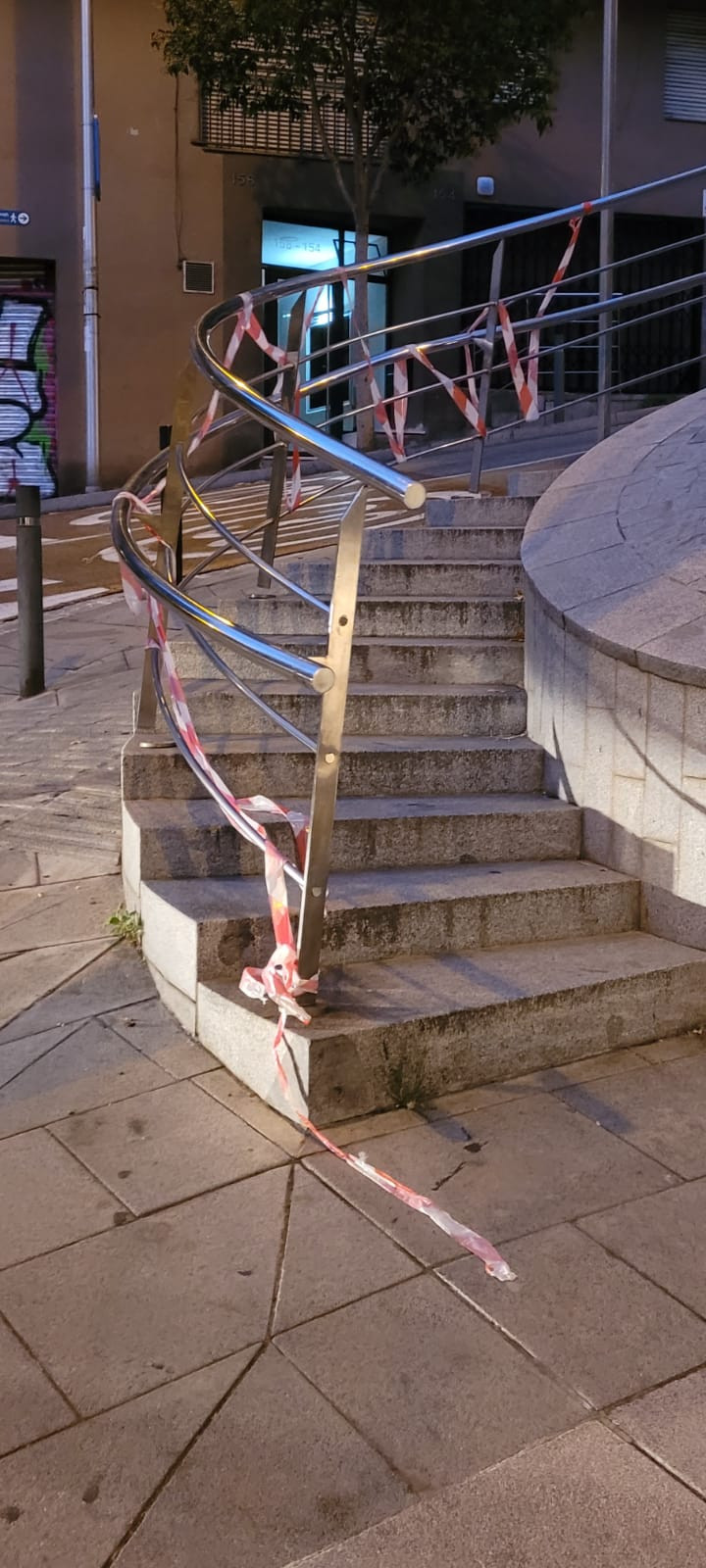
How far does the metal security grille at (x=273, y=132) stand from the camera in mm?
17484

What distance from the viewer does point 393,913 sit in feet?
12.5

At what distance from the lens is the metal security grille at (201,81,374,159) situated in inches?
688

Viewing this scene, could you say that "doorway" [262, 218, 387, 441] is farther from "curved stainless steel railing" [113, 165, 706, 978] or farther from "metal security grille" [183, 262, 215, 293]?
"curved stainless steel railing" [113, 165, 706, 978]

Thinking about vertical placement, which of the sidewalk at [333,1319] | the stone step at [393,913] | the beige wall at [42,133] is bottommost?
the sidewalk at [333,1319]

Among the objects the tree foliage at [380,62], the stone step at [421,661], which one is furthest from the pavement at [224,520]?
the stone step at [421,661]

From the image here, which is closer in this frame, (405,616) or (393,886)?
(393,886)

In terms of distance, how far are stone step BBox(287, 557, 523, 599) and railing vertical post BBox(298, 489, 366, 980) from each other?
290 centimetres

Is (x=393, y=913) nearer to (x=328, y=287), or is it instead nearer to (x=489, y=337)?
(x=489, y=337)

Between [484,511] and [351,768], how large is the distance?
2862 mm

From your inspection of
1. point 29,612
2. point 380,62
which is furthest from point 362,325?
point 29,612

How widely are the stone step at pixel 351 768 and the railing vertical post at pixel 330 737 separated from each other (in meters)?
1.22

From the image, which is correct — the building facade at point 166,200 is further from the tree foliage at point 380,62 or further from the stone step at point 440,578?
the stone step at point 440,578

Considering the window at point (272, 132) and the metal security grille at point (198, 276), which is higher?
the window at point (272, 132)

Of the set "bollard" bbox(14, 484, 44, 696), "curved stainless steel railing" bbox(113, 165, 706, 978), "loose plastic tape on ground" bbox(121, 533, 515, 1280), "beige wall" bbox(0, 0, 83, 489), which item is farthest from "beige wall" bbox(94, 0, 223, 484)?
"loose plastic tape on ground" bbox(121, 533, 515, 1280)
